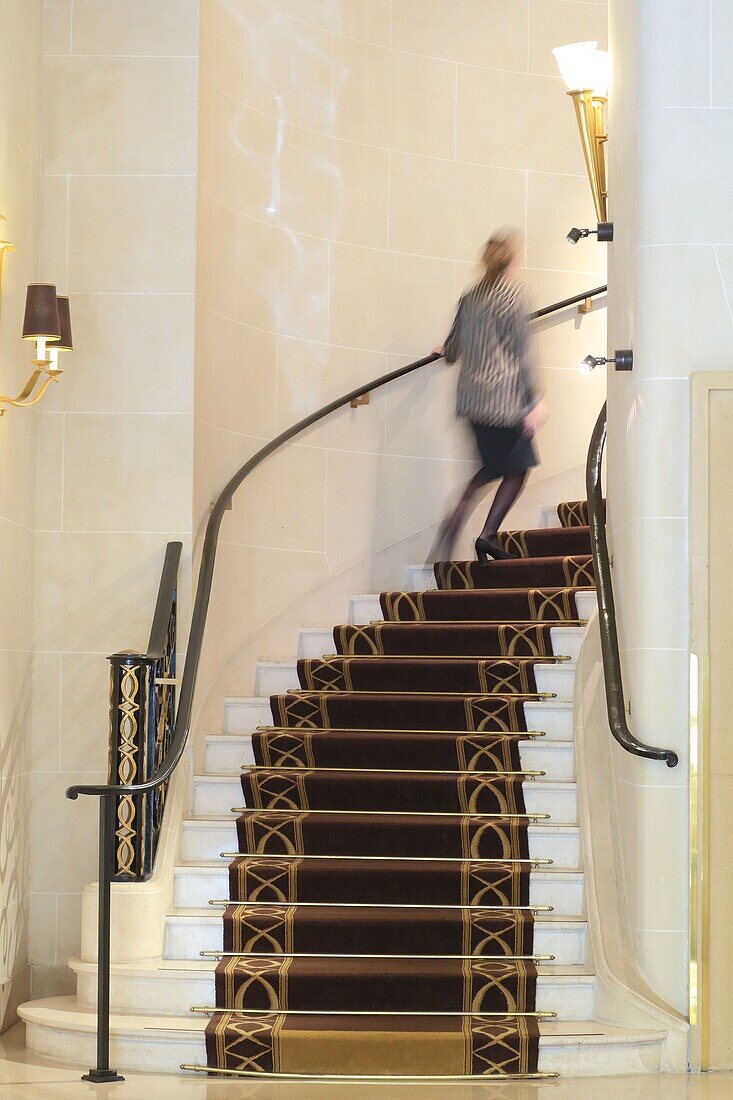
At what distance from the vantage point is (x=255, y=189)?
21.7 feet

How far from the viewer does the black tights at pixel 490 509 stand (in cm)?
655

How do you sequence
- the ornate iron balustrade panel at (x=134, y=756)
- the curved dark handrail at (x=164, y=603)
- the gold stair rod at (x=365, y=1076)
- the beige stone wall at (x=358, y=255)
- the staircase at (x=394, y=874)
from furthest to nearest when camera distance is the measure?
the beige stone wall at (x=358, y=255), the curved dark handrail at (x=164, y=603), the ornate iron balustrade panel at (x=134, y=756), the staircase at (x=394, y=874), the gold stair rod at (x=365, y=1076)

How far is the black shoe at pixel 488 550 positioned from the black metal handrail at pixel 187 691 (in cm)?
104

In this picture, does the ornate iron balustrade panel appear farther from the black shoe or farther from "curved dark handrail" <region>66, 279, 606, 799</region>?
the black shoe

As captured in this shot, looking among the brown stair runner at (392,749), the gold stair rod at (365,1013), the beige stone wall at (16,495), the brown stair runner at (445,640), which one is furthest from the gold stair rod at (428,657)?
the gold stair rod at (365,1013)

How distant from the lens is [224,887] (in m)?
4.92

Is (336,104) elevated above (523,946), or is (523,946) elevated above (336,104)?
(336,104)

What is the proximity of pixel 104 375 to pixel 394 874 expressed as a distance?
244 centimetres

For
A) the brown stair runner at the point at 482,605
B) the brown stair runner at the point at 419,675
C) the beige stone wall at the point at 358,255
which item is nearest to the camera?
the brown stair runner at the point at 419,675

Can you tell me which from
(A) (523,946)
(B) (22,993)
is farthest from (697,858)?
(B) (22,993)

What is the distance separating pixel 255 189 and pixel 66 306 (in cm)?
201

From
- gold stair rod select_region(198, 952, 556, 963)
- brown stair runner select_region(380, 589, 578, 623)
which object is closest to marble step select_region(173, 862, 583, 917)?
gold stair rod select_region(198, 952, 556, 963)

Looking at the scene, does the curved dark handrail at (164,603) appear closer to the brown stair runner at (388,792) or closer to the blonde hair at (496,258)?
the brown stair runner at (388,792)

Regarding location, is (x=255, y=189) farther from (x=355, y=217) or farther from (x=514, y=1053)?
(x=514, y=1053)
